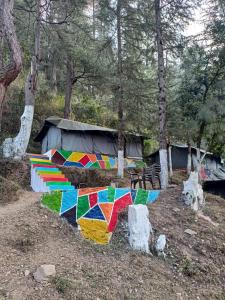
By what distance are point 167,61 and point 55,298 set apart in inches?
403

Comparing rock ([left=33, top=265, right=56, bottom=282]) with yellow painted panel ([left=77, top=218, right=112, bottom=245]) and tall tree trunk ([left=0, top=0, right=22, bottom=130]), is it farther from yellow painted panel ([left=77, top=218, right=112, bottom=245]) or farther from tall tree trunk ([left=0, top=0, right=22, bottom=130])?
tall tree trunk ([left=0, top=0, right=22, bottom=130])

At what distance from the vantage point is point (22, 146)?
11.7 metres

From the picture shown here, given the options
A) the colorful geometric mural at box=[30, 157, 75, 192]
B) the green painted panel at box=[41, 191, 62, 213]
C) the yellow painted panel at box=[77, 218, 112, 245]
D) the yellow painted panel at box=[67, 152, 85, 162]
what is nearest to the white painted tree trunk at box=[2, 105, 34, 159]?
the colorful geometric mural at box=[30, 157, 75, 192]

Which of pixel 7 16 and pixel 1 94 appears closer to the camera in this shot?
pixel 1 94

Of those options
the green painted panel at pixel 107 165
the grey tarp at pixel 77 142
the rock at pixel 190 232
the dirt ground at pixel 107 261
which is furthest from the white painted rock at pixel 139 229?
the green painted panel at pixel 107 165

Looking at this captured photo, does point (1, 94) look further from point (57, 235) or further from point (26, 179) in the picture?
point (26, 179)

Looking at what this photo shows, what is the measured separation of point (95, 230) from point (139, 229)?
0.92 meters

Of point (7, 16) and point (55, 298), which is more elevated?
point (7, 16)

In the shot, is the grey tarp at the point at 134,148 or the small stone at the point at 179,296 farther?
the grey tarp at the point at 134,148

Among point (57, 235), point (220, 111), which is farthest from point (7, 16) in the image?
point (220, 111)

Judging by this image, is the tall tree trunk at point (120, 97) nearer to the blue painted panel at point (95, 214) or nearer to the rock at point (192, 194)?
the rock at point (192, 194)

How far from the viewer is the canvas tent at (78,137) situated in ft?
47.8

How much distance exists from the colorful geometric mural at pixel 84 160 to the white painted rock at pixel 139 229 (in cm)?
803

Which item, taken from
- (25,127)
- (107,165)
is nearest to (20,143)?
(25,127)
